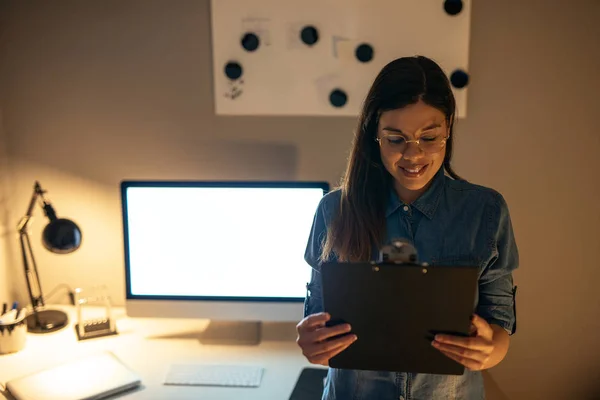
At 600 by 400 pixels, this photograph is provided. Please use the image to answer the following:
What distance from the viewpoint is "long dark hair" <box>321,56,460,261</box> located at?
973 mm

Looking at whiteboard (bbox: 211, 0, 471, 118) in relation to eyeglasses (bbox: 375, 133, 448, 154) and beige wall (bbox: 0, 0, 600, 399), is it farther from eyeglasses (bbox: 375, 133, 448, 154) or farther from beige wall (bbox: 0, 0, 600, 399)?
eyeglasses (bbox: 375, 133, 448, 154)

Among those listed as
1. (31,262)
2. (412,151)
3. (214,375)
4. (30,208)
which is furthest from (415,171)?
(31,262)

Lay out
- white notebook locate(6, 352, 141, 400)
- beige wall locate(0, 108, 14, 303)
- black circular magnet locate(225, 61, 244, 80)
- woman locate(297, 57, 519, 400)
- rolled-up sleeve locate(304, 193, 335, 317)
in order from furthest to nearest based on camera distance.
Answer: beige wall locate(0, 108, 14, 303), black circular magnet locate(225, 61, 244, 80), white notebook locate(6, 352, 141, 400), rolled-up sleeve locate(304, 193, 335, 317), woman locate(297, 57, 519, 400)

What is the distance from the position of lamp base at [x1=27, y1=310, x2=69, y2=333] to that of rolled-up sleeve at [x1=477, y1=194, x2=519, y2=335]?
125 centimetres

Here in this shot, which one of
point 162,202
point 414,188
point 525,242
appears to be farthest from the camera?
point 525,242

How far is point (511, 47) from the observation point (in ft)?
4.96

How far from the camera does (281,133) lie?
163cm

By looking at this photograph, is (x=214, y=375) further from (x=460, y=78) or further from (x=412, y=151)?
(x=460, y=78)

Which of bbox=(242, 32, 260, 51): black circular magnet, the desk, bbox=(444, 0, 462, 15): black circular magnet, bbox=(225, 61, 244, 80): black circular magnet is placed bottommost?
the desk

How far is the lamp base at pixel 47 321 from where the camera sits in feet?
5.29

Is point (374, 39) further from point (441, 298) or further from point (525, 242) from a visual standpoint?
point (441, 298)

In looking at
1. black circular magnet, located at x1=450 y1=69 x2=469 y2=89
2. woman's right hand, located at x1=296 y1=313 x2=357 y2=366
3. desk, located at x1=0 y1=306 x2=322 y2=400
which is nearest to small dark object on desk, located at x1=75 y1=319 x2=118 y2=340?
desk, located at x1=0 y1=306 x2=322 y2=400

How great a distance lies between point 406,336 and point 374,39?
919 millimetres

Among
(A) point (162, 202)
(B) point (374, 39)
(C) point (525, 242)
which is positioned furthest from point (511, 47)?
(A) point (162, 202)
